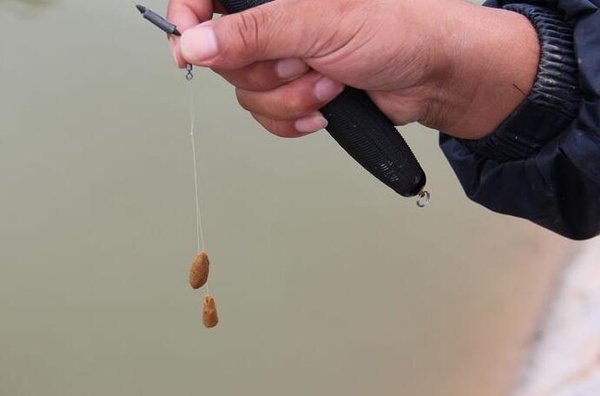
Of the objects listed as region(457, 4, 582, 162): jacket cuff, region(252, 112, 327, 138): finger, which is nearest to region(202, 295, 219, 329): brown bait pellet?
region(252, 112, 327, 138): finger

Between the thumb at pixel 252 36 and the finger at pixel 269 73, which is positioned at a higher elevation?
the thumb at pixel 252 36

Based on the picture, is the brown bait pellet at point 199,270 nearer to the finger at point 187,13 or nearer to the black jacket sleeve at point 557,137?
the finger at point 187,13

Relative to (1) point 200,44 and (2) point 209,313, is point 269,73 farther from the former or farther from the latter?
(2) point 209,313

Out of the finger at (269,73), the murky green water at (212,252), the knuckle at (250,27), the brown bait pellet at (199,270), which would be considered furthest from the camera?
the murky green water at (212,252)

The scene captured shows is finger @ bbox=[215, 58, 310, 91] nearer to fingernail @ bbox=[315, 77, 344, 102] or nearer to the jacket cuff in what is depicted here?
fingernail @ bbox=[315, 77, 344, 102]

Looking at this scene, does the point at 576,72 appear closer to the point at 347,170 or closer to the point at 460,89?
the point at 460,89

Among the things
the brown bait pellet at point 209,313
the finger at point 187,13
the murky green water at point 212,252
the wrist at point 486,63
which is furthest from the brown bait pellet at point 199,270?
the murky green water at point 212,252
